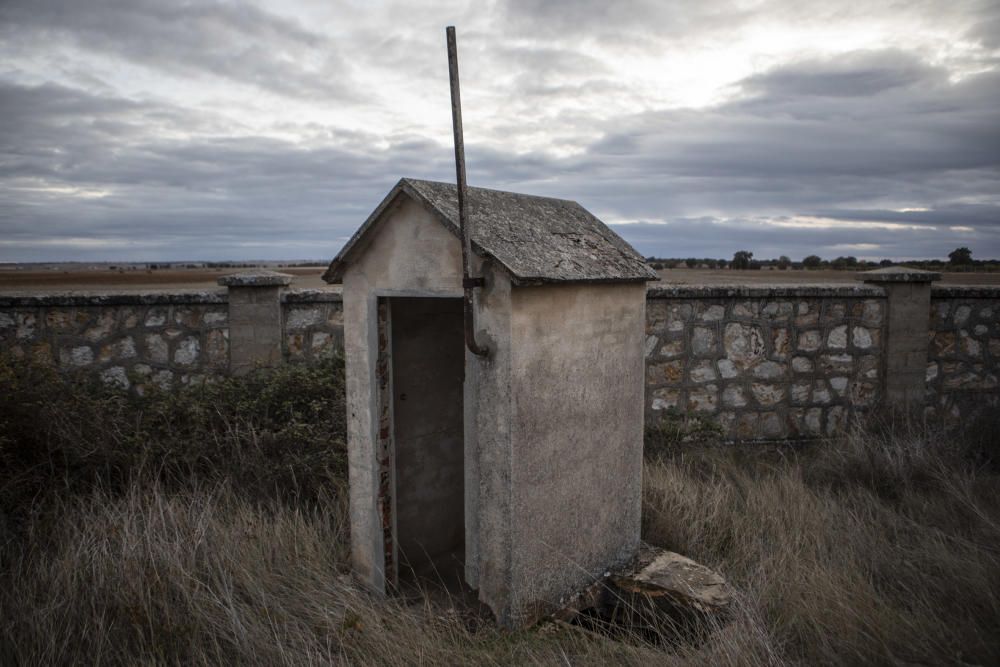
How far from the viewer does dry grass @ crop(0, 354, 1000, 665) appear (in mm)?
2957

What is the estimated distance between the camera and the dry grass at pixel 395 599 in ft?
9.70

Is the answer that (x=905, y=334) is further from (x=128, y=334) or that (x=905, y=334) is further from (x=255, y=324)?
(x=128, y=334)

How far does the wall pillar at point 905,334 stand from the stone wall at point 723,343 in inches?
1.5

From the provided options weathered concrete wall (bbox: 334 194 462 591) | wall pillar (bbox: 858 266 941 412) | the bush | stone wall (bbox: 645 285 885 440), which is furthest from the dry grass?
wall pillar (bbox: 858 266 941 412)

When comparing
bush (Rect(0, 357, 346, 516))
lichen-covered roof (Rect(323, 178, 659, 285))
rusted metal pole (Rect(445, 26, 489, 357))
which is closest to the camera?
rusted metal pole (Rect(445, 26, 489, 357))

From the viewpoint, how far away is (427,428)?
14.3 ft

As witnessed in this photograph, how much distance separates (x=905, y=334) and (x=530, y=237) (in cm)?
534

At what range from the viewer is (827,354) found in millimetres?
6762

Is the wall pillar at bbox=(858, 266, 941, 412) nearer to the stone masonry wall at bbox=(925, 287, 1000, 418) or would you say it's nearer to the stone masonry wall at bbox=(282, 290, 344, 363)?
the stone masonry wall at bbox=(925, 287, 1000, 418)

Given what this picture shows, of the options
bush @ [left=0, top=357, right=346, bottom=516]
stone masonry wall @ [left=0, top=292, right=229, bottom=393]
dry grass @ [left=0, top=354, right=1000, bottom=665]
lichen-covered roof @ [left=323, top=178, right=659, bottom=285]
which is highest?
lichen-covered roof @ [left=323, top=178, right=659, bottom=285]

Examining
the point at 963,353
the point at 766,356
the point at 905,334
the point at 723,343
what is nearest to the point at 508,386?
the point at 723,343

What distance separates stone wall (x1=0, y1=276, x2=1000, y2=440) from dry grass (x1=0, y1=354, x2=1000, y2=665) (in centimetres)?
126

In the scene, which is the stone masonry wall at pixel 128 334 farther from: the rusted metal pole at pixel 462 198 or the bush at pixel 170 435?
the rusted metal pole at pixel 462 198

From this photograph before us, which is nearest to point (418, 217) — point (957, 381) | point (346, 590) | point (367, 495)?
point (367, 495)
